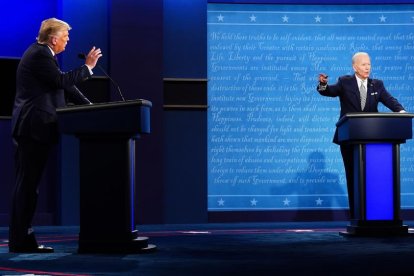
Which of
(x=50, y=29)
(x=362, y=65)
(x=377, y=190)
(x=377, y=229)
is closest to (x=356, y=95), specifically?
(x=362, y=65)

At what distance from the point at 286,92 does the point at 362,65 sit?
65.7 inches

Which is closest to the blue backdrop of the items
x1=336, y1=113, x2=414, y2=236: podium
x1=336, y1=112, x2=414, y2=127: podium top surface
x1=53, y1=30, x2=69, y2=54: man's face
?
x1=336, y1=113, x2=414, y2=236: podium

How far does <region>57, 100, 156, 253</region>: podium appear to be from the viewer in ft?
14.1

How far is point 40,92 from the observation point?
4328 mm

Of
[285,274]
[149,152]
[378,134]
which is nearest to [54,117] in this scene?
[285,274]

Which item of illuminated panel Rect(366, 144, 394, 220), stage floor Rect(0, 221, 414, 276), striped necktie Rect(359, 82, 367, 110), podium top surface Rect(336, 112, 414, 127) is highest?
striped necktie Rect(359, 82, 367, 110)

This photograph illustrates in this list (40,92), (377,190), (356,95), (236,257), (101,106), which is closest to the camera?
(236,257)

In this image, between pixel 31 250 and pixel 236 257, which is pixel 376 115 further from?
pixel 31 250

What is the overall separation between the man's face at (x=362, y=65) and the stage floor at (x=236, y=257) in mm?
1252

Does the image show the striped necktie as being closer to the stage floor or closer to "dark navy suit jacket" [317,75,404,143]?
"dark navy suit jacket" [317,75,404,143]

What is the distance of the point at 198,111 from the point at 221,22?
922mm

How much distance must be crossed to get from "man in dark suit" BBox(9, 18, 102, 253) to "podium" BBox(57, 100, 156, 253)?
4.6 inches

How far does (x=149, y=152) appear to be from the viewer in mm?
7281

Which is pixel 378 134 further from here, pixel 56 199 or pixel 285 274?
pixel 56 199
